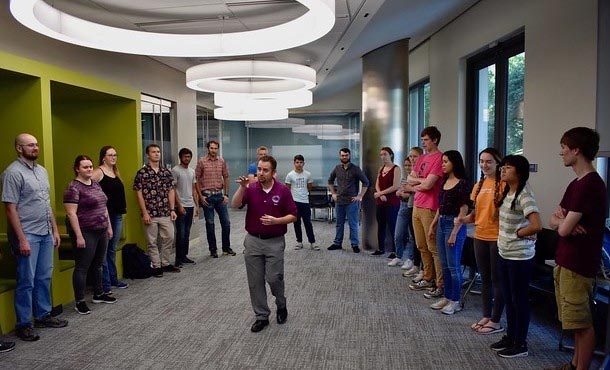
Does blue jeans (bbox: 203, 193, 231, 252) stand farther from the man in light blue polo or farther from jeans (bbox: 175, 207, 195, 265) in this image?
the man in light blue polo

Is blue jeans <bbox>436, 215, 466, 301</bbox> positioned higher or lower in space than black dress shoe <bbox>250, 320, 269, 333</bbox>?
higher

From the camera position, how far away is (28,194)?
4062 mm

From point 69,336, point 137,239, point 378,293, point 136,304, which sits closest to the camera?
point 69,336

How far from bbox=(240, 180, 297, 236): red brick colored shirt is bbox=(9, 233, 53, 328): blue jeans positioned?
1.90m

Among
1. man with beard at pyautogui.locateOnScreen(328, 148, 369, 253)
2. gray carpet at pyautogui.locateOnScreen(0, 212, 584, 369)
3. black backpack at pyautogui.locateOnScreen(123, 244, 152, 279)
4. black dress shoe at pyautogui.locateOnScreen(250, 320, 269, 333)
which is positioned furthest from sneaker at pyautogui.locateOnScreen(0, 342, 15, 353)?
man with beard at pyautogui.locateOnScreen(328, 148, 369, 253)

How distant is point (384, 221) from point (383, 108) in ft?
6.22

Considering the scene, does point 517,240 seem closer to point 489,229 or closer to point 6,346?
point 489,229

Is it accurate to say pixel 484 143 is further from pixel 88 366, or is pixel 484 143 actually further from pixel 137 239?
pixel 88 366

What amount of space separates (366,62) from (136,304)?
17.7 ft

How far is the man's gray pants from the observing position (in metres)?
4.14

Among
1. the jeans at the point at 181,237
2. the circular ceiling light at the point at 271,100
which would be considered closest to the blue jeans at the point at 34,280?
the jeans at the point at 181,237

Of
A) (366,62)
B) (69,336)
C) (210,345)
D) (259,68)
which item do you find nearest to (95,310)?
(69,336)

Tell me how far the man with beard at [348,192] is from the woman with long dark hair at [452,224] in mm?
3179

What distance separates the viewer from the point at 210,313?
4.71m
